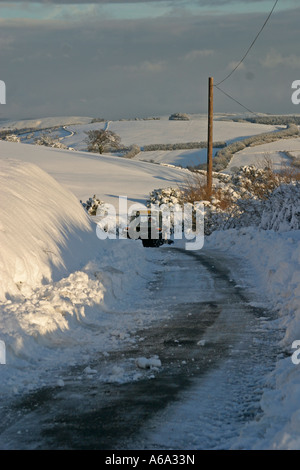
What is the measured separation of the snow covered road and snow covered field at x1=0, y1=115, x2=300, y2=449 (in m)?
0.25

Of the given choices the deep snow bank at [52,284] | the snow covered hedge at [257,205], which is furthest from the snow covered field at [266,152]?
the deep snow bank at [52,284]

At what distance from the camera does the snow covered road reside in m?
5.51

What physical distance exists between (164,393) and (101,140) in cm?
8971

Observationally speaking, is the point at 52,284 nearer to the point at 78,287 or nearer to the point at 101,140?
the point at 78,287

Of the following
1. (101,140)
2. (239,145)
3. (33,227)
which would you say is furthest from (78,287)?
(101,140)

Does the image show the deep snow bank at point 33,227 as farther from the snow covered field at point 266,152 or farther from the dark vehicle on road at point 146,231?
the snow covered field at point 266,152

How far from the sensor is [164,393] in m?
6.75

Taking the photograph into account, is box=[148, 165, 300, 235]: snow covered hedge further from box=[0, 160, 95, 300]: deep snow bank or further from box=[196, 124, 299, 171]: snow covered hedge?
box=[196, 124, 299, 171]: snow covered hedge

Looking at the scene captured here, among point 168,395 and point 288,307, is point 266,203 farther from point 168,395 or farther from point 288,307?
point 168,395

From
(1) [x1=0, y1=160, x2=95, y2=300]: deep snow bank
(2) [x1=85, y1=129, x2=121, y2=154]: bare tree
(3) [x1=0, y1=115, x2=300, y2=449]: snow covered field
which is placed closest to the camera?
(3) [x1=0, y1=115, x2=300, y2=449]: snow covered field

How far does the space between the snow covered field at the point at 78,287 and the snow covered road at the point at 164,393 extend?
247mm

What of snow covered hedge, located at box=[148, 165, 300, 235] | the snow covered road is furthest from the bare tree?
the snow covered road

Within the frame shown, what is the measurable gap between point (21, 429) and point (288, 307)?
5.83 meters

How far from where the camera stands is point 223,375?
7375 millimetres
